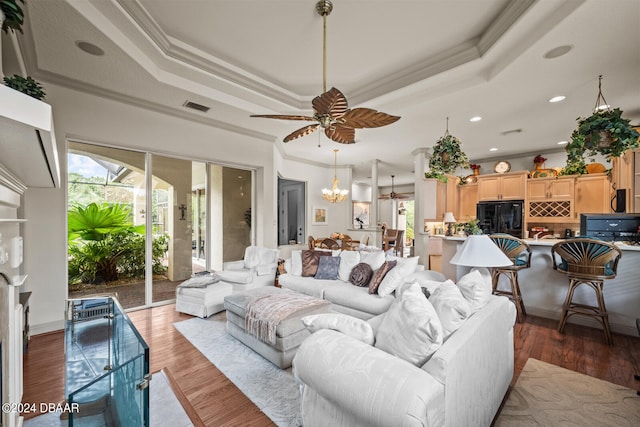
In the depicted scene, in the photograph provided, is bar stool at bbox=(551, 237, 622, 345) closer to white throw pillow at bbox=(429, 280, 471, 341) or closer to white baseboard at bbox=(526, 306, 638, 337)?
white baseboard at bbox=(526, 306, 638, 337)

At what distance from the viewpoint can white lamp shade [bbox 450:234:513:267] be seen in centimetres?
232

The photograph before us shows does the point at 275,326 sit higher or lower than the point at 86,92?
lower

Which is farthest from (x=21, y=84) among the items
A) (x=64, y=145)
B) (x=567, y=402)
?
Answer: (x=567, y=402)

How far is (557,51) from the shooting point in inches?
103

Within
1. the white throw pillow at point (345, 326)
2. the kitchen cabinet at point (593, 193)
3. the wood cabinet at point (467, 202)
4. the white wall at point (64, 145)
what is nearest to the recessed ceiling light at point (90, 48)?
the white wall at point (64, 145)

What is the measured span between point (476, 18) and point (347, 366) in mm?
3055

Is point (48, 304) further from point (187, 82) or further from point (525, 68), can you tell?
point (525, 68)

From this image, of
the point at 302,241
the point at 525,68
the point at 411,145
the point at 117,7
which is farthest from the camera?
the point at 302,241

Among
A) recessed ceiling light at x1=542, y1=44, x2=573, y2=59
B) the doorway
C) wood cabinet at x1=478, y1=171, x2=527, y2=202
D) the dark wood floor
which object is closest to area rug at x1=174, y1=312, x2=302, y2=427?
the dark wood floor

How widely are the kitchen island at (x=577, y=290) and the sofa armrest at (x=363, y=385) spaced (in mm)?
3226

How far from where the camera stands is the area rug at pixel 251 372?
6.45 feet

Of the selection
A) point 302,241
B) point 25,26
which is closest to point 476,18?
point 25,26

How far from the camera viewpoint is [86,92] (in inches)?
139

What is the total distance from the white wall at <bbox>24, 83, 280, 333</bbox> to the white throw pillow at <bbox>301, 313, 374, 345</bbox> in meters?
3.55
